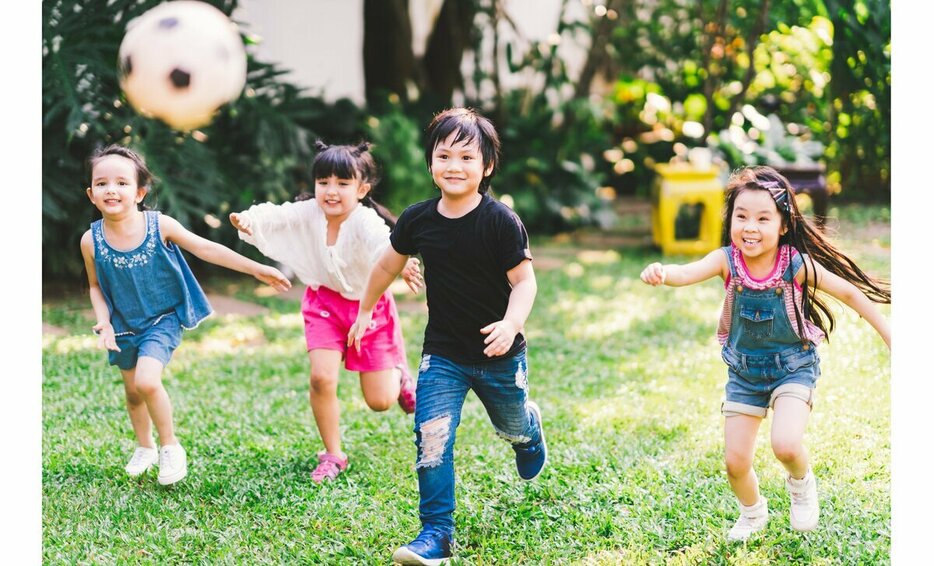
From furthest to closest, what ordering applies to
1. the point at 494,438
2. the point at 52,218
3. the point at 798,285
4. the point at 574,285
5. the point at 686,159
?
1. the point at 686,159
2. the point at 574,285
3. the point at 52,218
4. the point at 494,438
5. the point at 798,285

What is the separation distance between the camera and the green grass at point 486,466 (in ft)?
10.2

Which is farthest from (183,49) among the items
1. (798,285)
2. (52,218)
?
(52,218)

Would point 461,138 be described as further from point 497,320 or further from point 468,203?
point 497,320

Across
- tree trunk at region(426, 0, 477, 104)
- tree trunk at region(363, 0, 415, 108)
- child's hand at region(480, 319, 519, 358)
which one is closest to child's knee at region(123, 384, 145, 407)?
child's hand at region(480, 319, 519, 358)

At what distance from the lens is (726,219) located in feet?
10.2

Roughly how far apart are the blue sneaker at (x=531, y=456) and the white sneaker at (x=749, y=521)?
68 centimetres

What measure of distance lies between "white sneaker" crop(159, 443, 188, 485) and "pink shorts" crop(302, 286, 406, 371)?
594 millimetres

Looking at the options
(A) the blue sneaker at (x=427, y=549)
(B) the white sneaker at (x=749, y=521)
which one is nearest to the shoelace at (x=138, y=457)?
(A) the blue sneaker at (x=427, y=549)

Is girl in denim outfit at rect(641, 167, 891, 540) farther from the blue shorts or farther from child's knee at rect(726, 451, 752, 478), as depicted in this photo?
the blue shorts

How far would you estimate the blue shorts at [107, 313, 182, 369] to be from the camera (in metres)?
3.54

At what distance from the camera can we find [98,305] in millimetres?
3535

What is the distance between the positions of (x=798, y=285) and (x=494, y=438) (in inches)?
62.3

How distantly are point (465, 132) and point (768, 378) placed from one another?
1144mm

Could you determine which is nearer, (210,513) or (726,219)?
(726,219)
